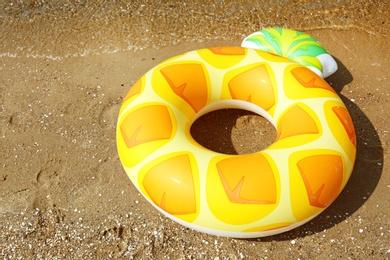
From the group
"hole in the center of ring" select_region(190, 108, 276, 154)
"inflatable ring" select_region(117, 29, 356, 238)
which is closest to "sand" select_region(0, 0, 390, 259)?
"hole in the center of ring" select_region(190, 108, 276, 154)

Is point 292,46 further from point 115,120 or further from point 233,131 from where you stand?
point 115,120

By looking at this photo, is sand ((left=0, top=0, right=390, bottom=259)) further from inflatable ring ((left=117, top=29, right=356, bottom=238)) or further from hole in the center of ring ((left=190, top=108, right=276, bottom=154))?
inflatable ring ((left=117, top=29, right=356, bottom=238))

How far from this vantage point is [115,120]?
3.26 meters

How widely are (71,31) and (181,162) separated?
2085 millimetres

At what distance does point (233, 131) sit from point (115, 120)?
825mm

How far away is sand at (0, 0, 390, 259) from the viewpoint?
2.63 metres

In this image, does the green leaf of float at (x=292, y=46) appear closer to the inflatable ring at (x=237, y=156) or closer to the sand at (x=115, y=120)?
the inflatable ring at (x=237, y=156)

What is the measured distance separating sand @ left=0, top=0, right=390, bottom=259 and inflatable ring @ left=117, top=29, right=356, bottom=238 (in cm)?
28

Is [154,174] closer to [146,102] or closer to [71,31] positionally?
[146,102]

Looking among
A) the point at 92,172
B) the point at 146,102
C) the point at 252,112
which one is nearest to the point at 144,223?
the point at 92,172

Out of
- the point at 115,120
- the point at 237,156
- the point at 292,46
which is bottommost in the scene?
the point at 115,120

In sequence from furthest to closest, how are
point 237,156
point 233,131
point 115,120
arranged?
point 115,120 < point 233,131 < point 237,156

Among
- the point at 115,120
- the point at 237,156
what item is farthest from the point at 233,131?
the point at 115,120

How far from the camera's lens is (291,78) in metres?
2.73
